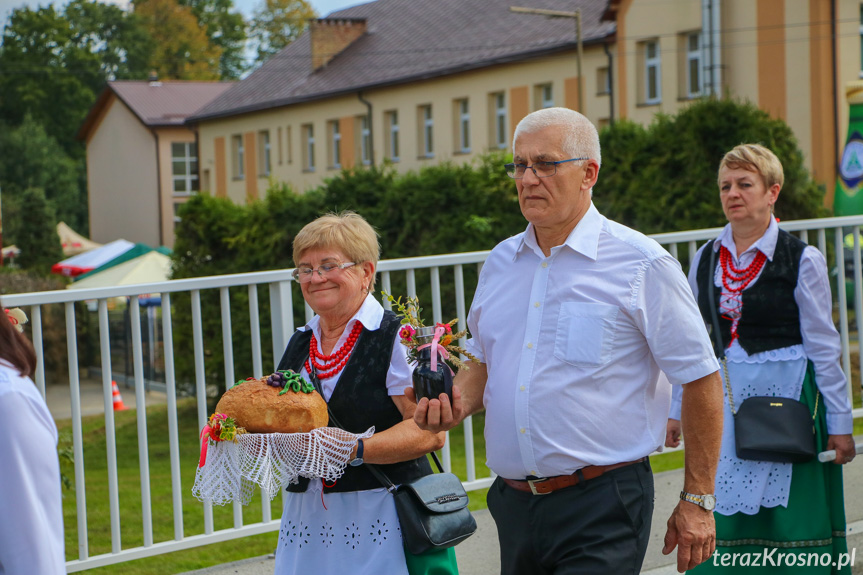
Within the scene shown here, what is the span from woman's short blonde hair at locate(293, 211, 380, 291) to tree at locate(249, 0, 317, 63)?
7314cm

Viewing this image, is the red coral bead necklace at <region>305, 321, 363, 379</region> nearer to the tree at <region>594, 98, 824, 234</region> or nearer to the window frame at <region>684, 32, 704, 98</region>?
the tree at <region>594, 98, 824, 234</region>

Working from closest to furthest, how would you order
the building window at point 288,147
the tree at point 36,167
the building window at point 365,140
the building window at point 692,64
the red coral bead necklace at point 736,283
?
the red coral bead necklace at point 736,283
the building window at point 692,64
the building window at point 365,140
the building window at point 288,147
the tree at point 36,167

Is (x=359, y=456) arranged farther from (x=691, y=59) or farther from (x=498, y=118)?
(x=498, y=118)

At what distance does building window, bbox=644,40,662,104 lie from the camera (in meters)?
32.4

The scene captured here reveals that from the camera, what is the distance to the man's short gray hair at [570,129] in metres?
3.08

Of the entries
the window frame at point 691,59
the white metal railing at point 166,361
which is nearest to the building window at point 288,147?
the window frame at point 691,59

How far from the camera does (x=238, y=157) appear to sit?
53.3 m

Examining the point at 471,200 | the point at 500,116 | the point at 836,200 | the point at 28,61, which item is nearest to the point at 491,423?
the point at 471,200

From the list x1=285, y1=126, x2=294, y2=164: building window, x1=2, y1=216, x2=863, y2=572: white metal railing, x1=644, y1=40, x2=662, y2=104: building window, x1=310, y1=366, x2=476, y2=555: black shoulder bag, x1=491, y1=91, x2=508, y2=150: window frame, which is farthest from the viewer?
x1=285, y1=126, x2=294, y2=164: building window

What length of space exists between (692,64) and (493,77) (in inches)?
335

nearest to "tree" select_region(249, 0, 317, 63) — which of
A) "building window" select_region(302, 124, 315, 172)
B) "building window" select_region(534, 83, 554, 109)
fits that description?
"building window" select_region(302, 124, 315, 172)

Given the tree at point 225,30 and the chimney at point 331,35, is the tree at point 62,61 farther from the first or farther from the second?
the chimney at point 331,35

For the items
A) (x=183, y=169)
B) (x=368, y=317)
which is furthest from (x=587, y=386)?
(x=183, y=169)

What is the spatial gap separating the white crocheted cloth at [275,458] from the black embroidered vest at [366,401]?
0.37ft
